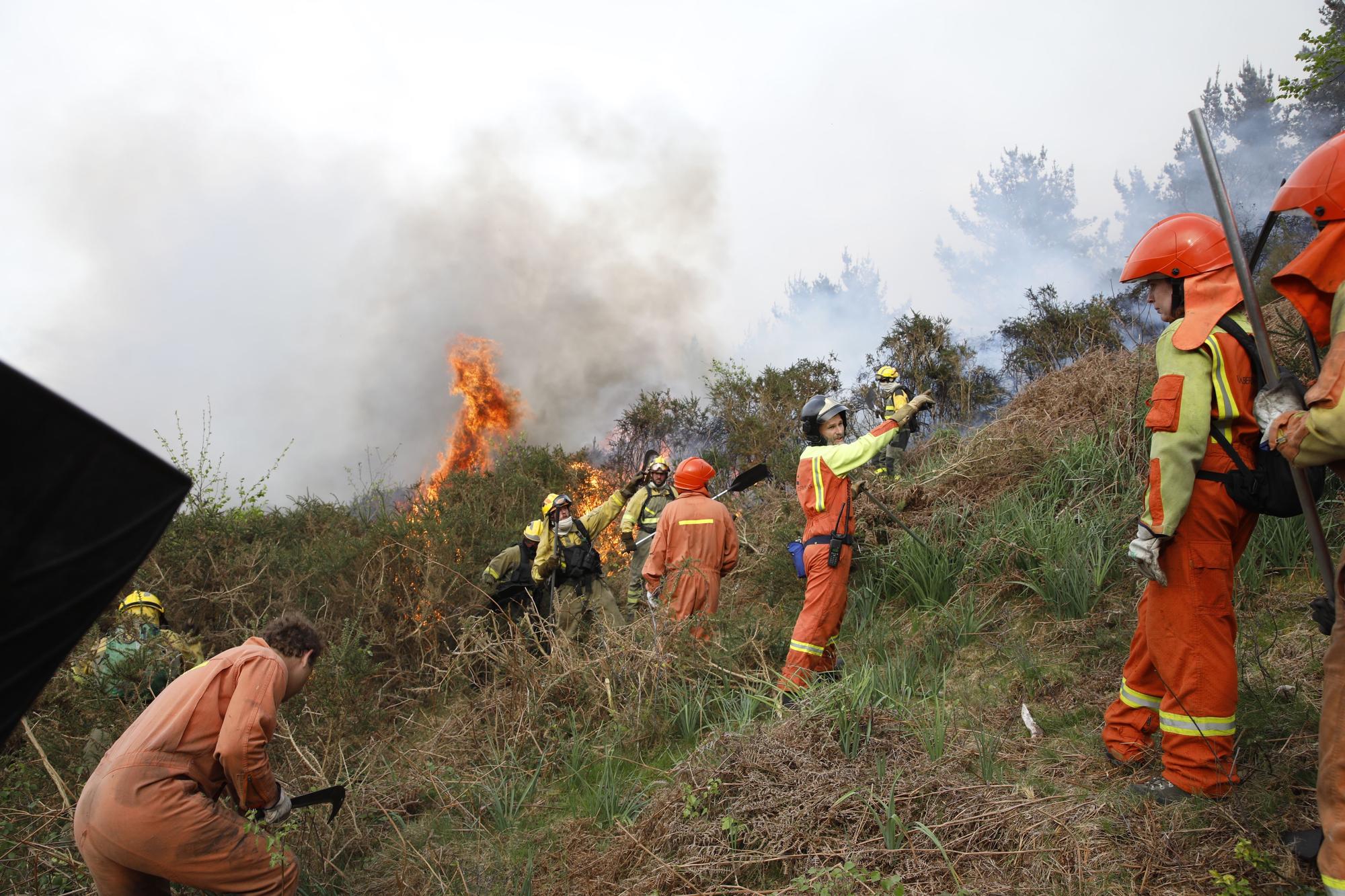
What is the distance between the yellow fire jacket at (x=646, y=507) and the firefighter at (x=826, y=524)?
3.78 metres

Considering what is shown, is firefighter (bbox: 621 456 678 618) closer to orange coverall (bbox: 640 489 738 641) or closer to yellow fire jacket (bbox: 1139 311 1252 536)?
orange coverall (bbox: 640 489 738 641)

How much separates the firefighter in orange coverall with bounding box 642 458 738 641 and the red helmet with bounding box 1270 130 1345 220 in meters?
4.18

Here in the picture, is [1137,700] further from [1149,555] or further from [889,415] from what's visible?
[889,415]

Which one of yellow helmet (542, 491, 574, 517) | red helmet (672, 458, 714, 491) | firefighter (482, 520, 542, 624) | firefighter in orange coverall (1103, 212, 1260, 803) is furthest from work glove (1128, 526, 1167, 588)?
firefighter (482, 520, 542, 624)

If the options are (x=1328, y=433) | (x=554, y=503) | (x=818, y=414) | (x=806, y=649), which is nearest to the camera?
(x=1328, y=433)

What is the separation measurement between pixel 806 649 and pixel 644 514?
4.42 m

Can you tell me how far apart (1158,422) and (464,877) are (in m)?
3.51

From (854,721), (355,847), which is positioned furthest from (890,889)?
(355,847)

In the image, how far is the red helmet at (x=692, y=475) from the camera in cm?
656

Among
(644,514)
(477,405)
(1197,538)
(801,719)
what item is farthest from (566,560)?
(477,405)

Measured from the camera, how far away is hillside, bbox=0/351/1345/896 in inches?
112

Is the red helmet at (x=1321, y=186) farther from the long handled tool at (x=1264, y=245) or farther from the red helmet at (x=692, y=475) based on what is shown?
the red helmet at (x=692, y=475)

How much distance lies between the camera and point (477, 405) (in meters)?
18.9

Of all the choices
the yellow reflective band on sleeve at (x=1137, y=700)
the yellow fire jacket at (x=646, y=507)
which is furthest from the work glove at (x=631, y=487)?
the yellow reflective band on sleeve at (x=1137, y=700)
